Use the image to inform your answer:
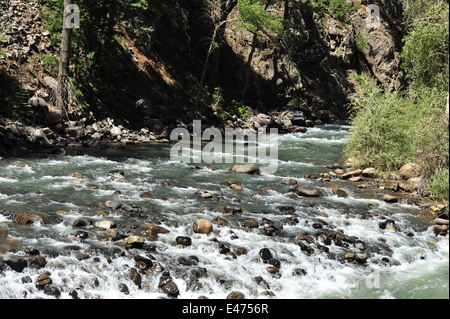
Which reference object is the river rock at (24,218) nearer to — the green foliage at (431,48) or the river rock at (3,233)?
the river rock at (3,233)

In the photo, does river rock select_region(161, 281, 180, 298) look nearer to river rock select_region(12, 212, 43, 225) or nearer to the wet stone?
the wet stone

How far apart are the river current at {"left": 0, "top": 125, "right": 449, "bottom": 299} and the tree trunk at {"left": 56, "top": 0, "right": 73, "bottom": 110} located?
498 centimetres

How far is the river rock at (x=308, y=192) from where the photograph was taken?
42.5 feet

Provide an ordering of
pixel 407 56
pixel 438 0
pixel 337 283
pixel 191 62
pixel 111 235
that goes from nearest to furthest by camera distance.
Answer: pixel 337 283 → pixel 111 235 → pixel 438 0 → pixel 407 56 → pixel 191 62

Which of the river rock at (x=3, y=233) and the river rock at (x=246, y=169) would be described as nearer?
the river rock at (x=3, y=233)

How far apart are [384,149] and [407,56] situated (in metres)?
3.90

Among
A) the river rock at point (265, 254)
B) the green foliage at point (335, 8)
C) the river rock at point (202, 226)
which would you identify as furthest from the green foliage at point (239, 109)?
the river rock at point (265, 254)

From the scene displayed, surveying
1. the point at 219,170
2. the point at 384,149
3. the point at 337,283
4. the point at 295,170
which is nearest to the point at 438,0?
the point at 384,149

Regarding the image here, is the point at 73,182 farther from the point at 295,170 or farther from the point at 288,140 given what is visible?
the point at 288,140

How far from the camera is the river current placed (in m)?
7.58

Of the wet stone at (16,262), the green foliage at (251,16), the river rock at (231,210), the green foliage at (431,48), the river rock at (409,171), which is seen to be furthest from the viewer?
the green foliage at (251,16)

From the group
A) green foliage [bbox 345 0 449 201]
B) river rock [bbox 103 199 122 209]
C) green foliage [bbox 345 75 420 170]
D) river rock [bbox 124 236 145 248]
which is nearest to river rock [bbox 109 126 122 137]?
river rock [bbox 103 199 122 209]

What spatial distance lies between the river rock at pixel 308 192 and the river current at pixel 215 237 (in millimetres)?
298
